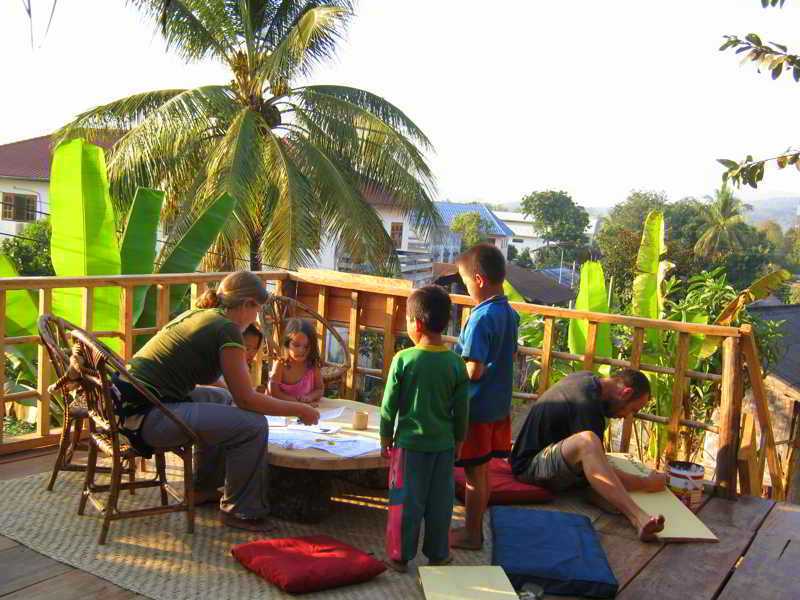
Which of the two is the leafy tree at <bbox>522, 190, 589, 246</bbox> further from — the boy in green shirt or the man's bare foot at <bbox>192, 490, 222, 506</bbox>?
the boy in green shirt

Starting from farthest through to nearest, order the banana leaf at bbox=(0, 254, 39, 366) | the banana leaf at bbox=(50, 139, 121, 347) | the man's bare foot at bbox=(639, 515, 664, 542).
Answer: the banana leaf at bbox=(0, 254, 39, 366)
the banana leaf at bbox=(50, 139, 121, 347)
the man's bare foot at bbox=(639, 515, 664, 542)

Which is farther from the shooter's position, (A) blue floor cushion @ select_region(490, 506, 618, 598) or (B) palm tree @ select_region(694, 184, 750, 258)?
(B) palm tree @ select_region(694, 184, 750, 258)

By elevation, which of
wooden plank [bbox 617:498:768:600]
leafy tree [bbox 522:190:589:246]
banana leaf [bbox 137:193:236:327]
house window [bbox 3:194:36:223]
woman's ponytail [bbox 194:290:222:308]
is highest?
leafy tree [bbox 522:190:589:246]

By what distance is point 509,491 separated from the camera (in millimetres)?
4145

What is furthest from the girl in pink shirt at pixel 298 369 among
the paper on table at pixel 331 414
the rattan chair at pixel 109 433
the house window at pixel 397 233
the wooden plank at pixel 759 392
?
the house window at pixel 397 233

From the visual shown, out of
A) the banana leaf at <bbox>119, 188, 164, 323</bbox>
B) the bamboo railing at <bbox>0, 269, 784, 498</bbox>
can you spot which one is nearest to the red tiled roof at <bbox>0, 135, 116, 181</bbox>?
the banana leaf at <bbox>119, 188, 164, 323</bbox>

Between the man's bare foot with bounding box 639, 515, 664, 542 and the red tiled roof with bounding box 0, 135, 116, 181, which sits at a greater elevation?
the red tiled roof with bounding box 0, 135, 116, 181

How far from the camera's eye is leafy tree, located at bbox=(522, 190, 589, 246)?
213ft

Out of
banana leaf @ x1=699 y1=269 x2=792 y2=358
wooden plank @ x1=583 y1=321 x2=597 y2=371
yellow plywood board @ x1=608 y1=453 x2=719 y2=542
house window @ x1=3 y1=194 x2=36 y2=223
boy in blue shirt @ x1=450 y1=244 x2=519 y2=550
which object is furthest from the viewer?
house window @ x1=3 y1=194 x2=36 y2=223

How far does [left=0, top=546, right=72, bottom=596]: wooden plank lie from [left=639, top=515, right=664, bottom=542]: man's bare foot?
8.44 ft

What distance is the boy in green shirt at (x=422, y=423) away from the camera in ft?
10.1

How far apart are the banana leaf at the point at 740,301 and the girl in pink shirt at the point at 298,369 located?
2989 mm

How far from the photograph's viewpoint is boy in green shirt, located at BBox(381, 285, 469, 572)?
3.09 meters

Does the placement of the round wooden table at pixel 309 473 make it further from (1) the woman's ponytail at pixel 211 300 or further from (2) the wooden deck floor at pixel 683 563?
(2) the wooden deck floor at pixel 683 563
